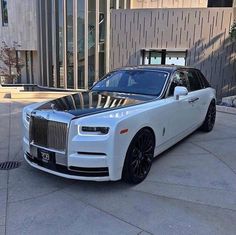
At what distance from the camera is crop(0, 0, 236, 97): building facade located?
41.3 ft

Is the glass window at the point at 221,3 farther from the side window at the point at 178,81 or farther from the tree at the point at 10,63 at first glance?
the side window at the point at 178,81

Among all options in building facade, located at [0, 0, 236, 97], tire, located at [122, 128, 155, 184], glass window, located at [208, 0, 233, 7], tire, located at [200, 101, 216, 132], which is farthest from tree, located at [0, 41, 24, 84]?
tire, located at [122, 128, 155, 184]

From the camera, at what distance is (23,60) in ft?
68.0

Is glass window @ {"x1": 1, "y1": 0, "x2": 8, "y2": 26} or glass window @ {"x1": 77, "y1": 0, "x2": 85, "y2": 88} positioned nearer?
glass window @ {"x1": 77, "y1": 0, "x2": 85, "y2": 88}

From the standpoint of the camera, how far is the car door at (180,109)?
191 inches

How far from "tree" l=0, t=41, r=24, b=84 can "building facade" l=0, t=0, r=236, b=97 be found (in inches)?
108

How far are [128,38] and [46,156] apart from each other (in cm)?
1041

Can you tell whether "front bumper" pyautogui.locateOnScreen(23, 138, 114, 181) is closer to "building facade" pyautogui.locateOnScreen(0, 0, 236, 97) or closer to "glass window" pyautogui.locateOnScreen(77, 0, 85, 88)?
"building facade" pyautogui.locateOnScreen(0, 0, 236, 97)

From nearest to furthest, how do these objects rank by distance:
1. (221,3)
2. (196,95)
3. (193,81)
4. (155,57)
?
1. (196,95)
2. (193,81)
3. (155,57)
4. (221,3)

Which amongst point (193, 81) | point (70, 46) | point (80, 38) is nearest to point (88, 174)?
point (193, 81)

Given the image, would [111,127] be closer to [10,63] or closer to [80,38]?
[80,38]

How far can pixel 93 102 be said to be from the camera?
14.1 ft

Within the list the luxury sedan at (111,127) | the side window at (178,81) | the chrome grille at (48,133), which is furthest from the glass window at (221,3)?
the chrome grille at (48,133)

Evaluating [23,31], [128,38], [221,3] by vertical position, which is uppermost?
[221,3]
